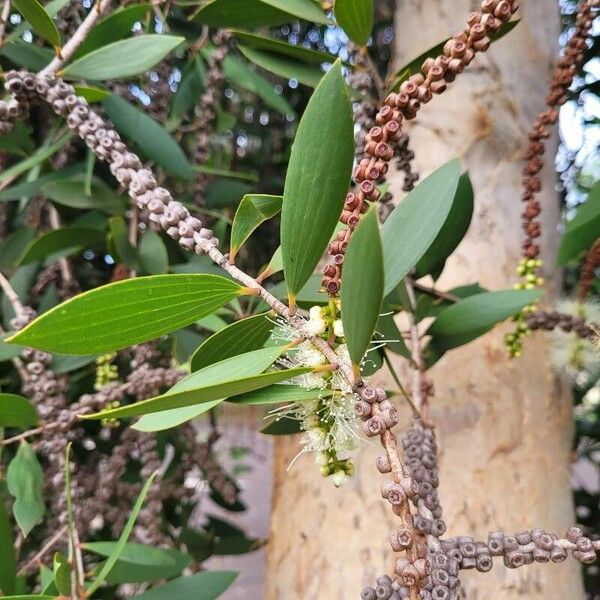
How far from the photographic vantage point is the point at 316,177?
13.4 inches

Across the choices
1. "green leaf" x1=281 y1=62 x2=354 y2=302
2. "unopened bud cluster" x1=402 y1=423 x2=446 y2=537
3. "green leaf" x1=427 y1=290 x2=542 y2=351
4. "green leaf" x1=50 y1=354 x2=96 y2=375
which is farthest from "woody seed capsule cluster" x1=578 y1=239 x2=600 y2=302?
"green leaf" x1=50 y1=354 x2=96 y2=375

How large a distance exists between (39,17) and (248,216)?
26 centimetres

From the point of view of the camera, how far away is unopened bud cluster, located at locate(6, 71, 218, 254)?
0.39 m

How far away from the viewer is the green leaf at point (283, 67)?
1.97 ft

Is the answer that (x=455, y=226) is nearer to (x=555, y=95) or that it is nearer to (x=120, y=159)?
(x=555, y=95)

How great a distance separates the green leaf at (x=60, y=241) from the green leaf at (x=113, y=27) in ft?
0.65

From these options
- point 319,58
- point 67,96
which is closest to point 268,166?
point 319,58

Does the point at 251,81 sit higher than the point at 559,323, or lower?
higher

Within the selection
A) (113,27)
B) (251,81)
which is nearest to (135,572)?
(113,27)

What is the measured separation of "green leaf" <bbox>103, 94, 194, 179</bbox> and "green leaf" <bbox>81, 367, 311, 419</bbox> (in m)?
0.46

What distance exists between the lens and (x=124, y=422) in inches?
36.2

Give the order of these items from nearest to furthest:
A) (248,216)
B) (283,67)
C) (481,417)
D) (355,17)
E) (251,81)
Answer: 1. (248,216)
2. (355,17)
3. (283,67)
4. (481,417)
5. (251,81)

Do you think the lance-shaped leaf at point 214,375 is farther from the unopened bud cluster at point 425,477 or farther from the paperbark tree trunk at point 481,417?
the paperbark tree trunk at point 481,417

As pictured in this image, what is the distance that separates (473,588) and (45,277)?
2.12ft
